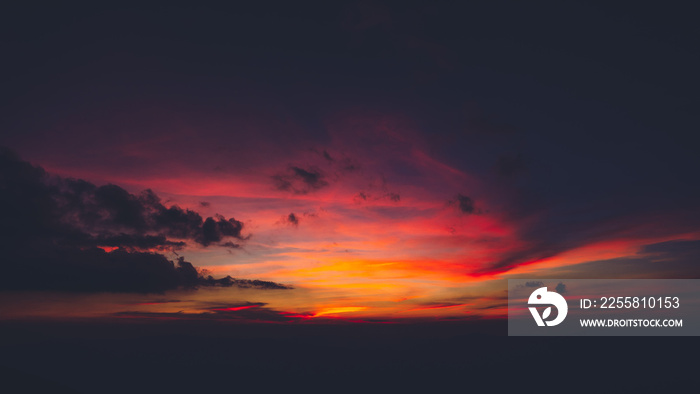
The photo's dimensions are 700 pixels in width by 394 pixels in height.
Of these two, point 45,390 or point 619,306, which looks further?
point 45,390

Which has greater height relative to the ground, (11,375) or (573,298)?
(573,298)

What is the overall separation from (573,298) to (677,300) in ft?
63.3

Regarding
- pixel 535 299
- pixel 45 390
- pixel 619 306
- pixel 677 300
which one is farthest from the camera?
pixel 45 390

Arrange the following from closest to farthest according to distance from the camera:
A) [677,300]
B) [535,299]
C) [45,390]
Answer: [535,299] < [677,300] < [45,390]

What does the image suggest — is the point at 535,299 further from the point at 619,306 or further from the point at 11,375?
the point at 11,375

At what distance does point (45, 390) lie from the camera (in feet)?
617

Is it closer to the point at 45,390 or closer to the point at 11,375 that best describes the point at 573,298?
the point at 45,390

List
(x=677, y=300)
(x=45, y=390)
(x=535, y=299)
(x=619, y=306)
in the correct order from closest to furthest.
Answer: (x=535, y=299), (x=619, y=306), (x=677, y=300), (x=45, y=390)

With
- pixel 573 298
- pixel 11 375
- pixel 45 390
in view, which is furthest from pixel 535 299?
pixel 11 375

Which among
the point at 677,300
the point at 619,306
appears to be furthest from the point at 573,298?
the point at 677,300

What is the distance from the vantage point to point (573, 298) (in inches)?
1870

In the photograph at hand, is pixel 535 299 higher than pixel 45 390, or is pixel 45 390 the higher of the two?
pixel 535 299

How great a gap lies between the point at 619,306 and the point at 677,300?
1368cm

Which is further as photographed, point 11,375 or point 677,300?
point 11,375
